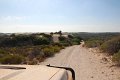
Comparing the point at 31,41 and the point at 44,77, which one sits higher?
the point at 44,77

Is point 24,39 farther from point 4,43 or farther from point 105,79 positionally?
point 105,79

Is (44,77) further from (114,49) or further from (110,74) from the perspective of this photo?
(114,49)

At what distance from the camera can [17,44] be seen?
6550 cm

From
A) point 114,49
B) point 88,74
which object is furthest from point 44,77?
point 114,49

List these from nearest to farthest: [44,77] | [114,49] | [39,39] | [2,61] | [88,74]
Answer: [44,77] < [88,74] < [2,61] < [114,49] < [39,39]

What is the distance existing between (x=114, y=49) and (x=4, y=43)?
43.4 meters

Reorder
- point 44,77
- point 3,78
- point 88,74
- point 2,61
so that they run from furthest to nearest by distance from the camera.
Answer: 1. point 2,61
2. point 88,74
3. point 44,77
4. point 3,78

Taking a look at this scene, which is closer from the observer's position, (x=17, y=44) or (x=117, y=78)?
(x=117, y=78)

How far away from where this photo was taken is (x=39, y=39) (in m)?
64.9

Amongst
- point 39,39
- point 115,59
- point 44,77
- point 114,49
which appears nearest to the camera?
point 44,77

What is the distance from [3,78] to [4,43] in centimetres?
6527

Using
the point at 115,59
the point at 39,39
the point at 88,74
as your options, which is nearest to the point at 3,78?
the point at 88,74

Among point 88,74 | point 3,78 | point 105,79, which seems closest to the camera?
point 3,78

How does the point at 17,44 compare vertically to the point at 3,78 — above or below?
below
